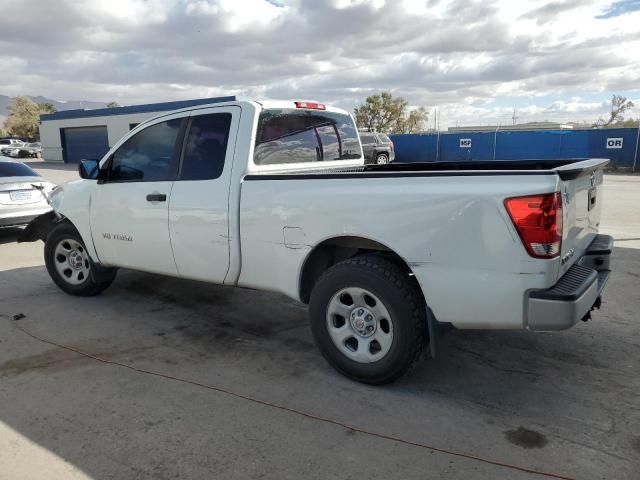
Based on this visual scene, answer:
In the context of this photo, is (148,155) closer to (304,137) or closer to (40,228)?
(304,137)

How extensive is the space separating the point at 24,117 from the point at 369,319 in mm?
92283

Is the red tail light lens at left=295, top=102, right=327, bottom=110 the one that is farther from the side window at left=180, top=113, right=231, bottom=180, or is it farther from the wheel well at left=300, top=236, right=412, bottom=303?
the wheel well at left=300, top=236, right=412, bottom=303

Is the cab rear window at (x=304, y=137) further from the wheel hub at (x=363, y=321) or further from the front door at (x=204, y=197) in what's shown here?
the wheel hub at (x=363, y=321)

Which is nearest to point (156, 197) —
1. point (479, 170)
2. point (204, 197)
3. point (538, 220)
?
point (204, 197)

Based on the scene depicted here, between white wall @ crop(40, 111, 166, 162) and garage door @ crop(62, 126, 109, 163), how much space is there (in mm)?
369

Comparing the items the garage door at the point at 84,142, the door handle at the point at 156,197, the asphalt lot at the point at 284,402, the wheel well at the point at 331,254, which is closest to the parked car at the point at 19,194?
the asphalt lot at the point at 284,402

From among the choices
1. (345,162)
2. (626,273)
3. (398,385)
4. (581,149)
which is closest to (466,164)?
(345,162)

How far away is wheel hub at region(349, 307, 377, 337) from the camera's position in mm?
3488

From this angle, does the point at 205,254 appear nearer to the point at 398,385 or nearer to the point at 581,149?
the point at 398,385

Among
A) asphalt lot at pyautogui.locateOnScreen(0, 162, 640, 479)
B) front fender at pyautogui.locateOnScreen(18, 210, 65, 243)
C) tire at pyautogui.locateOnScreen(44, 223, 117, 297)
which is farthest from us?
front fender at pyautogui.locateOnScreen(18, 210, 65, 243)

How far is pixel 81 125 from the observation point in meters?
38.8

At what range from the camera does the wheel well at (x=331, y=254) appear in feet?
11.7

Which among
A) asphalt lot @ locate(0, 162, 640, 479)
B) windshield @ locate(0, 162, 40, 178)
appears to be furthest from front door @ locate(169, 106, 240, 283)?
windshield @ locate(0, 162, 40, 178)

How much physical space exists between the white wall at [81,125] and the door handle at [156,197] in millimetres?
30788
